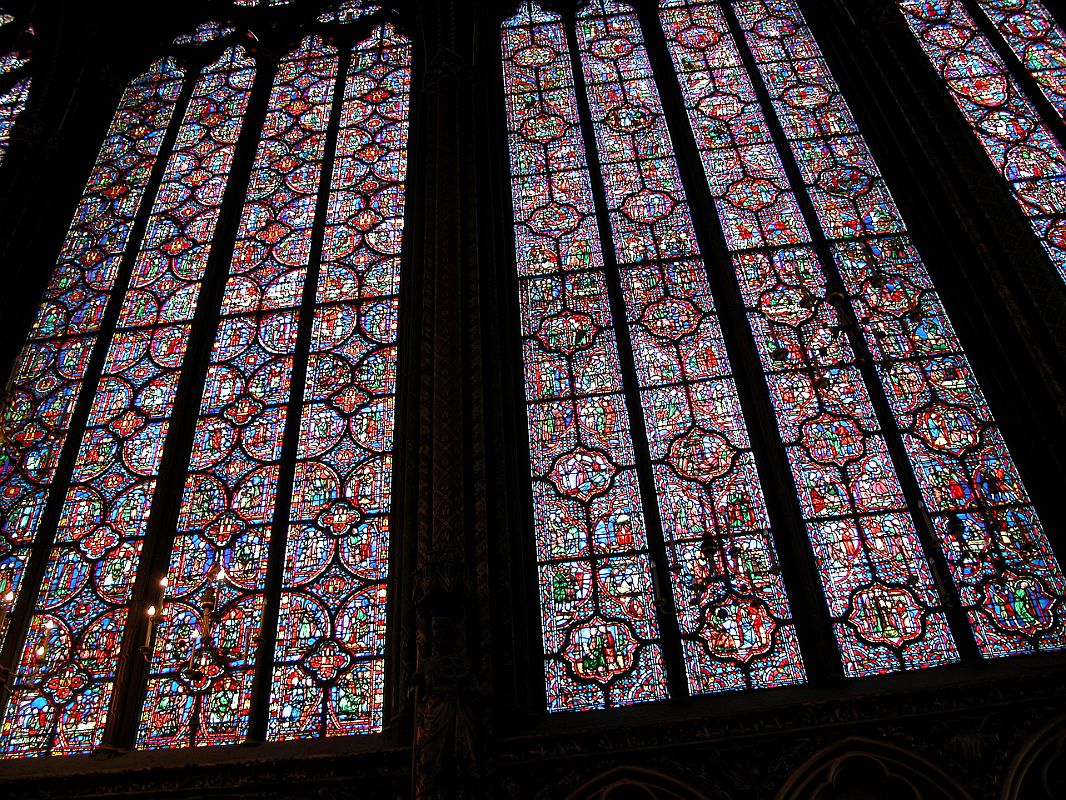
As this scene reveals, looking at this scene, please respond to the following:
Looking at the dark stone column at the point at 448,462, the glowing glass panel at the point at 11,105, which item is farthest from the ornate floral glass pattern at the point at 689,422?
the glowing glass panel at the point at 11,105

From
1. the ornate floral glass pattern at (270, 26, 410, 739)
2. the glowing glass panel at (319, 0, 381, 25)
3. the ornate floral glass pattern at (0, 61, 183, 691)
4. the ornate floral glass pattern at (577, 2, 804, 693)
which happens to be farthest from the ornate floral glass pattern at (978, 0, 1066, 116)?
the ornate floral glass pattern at (0, 61, 183, 691)

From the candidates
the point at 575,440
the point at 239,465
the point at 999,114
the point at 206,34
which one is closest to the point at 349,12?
the point at 206,34

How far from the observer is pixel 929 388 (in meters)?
9.45

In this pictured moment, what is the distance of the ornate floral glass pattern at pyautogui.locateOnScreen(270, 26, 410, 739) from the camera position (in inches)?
335

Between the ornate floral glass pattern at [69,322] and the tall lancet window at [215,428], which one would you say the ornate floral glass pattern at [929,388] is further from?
the ornate floral glass pattern at [69,322]

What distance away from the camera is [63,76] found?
1356 centimetres

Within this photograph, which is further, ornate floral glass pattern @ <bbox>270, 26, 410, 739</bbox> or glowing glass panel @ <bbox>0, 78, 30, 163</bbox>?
glowing glass panel @ <bbox>0, 78, 30, 163</bbox>

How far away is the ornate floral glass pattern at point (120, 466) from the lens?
28.7 feet

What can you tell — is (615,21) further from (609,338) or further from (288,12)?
(609,338)

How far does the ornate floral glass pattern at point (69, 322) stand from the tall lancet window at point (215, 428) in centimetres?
3

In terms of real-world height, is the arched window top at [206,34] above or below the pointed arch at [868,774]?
above

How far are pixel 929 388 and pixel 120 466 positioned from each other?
285 inches

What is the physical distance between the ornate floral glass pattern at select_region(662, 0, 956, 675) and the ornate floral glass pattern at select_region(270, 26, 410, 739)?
11.4ft

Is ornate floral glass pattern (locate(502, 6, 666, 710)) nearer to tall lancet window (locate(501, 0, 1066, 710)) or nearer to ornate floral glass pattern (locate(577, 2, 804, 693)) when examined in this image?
tall lancet window (locate(501, 0, 1066, 710))
